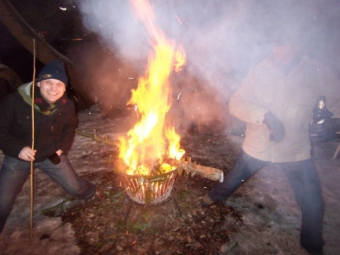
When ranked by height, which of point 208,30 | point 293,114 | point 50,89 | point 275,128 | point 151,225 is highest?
point 208,30

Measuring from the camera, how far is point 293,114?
300 centimetres

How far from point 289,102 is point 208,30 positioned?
11.8ft

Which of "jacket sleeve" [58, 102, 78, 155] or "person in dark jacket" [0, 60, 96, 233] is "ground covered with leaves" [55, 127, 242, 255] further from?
"jacket sleeve" [58, 102, 78, 155]

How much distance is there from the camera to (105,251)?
3.11m

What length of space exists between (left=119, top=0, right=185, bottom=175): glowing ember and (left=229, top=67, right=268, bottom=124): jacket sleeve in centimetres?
148

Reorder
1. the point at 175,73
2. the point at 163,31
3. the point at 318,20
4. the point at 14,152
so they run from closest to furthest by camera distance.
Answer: the point at 14,152, the point at 318,20, the point at 163,31, the point at 175,73

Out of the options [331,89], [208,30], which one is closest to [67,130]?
[331,89]

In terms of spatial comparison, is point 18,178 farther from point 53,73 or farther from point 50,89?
point 53,73

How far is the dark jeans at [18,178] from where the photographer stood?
10.5 feet

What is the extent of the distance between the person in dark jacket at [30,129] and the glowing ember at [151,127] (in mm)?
1128

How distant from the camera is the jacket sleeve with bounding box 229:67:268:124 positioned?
120 inches

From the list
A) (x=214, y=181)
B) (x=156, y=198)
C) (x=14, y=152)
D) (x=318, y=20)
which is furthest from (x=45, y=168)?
(x=318, y=20)

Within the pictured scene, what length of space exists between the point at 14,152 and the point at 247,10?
5117mm

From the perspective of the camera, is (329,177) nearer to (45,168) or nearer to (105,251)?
(105,251)
